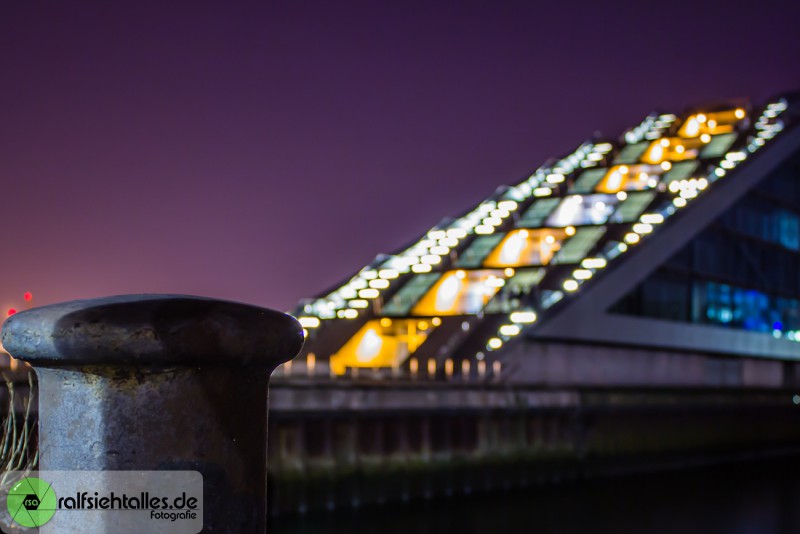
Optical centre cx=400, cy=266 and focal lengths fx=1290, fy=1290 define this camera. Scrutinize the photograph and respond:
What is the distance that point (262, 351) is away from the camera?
2.43m

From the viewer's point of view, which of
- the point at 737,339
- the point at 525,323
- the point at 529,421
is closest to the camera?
the point at 529,421

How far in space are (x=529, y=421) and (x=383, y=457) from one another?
5826 mm

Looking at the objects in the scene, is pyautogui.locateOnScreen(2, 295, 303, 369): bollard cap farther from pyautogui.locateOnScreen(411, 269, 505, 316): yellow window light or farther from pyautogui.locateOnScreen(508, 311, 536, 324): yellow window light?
pyautogui.locateOnScreen(411, 269, 505, 316): yellow window light

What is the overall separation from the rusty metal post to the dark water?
19066 mm

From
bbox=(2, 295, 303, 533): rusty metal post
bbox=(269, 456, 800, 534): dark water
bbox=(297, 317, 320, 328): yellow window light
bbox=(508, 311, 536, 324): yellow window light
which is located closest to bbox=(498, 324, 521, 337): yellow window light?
bbox=(508, 311, 536, 324): yellow window light

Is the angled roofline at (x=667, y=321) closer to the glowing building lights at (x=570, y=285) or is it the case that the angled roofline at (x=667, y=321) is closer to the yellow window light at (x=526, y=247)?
the glowing building lights at (x=570, y=285)

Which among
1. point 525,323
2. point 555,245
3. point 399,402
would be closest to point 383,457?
point 399,402

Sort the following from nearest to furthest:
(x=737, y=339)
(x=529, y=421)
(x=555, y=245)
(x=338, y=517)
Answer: (x=338, y=517) → (x=529, y=421) → (x=555, y=245) → (x=737, y=339)

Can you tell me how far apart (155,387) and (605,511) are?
2488cm

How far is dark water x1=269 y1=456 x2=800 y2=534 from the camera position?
74.3 feet

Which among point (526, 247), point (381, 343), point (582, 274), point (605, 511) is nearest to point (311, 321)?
point (381, 343)

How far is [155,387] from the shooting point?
2.34 m

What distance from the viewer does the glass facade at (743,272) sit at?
4575 cm

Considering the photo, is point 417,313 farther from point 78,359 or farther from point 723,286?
point 78,359
